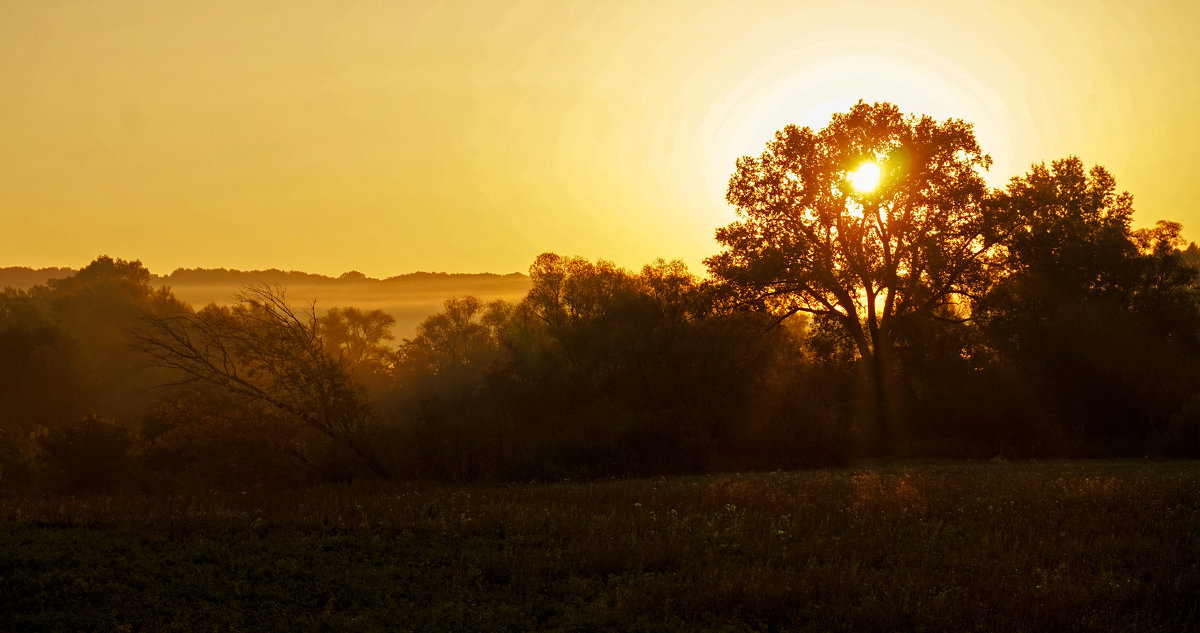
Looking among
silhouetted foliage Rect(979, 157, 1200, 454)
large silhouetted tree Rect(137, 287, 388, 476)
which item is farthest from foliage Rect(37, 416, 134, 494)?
silhouetted foliage Rect(979, 157, 1200, 454)

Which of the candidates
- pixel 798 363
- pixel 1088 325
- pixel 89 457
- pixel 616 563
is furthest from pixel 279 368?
pixel 1088 325

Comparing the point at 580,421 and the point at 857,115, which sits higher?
the point at 857,115

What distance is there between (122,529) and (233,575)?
3.64m

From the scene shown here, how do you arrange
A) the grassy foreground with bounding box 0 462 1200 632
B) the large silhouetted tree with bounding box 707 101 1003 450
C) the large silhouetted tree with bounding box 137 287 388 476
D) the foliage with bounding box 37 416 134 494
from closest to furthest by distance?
1. the grassy foreground with bounding box 0 462 1200 632
2. the large silhouetted tree with bounding box 137 287 388 476
3. the foliage with bounding box 37 416 134 494
4. the large silhouetted tree with bounding box 707 101 1003 450

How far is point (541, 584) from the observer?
1408 cm

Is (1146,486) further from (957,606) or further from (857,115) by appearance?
(857,115)

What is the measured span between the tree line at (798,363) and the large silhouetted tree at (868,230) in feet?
0.40

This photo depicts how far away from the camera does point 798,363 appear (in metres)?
53.7

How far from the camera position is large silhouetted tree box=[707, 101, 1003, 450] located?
164ft

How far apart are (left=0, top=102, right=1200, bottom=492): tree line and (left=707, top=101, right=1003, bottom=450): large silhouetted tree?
0.40 feet

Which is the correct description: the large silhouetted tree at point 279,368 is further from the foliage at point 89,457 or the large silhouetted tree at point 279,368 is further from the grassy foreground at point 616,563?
the grassy foreground at point 616,563

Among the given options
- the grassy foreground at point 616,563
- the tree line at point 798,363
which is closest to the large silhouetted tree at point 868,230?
the tree line at point 798,363

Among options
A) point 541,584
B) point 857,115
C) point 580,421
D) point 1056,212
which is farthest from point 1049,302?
point 541,584

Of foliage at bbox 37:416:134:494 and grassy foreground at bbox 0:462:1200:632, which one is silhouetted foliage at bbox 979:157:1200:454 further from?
foliage at bbox 37:416:134:494
